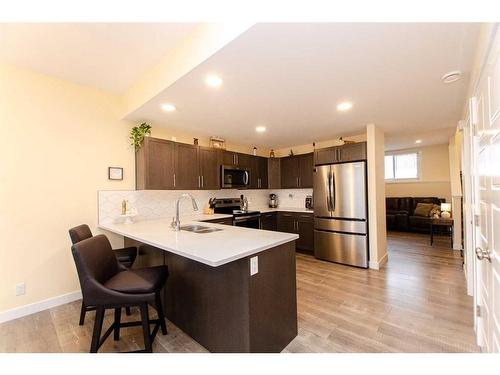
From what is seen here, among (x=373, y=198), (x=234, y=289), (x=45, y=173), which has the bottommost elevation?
(x=234, y=289)

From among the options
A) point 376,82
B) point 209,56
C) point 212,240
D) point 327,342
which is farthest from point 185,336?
point 376,82

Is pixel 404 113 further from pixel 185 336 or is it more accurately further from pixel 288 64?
pixel 185 336

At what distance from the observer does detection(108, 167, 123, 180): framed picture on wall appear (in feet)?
9.95

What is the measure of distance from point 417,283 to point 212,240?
293 cm

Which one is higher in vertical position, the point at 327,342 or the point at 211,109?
the point at 211,109

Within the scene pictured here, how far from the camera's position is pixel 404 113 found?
3059 mm

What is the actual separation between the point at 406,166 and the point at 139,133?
778 cm

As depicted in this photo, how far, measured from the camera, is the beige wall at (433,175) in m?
6.43

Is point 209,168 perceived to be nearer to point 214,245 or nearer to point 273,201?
point 273,201

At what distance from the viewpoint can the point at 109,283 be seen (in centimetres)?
161

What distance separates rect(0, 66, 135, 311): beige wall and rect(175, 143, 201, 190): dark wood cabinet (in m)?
0.92

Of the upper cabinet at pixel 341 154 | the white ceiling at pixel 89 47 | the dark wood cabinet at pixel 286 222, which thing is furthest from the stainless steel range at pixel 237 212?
the white ceiling at pixel 89 47

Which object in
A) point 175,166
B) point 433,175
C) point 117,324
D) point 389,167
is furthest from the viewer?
point 389,167

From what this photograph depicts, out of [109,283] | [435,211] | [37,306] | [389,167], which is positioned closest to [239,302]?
[109,283]
